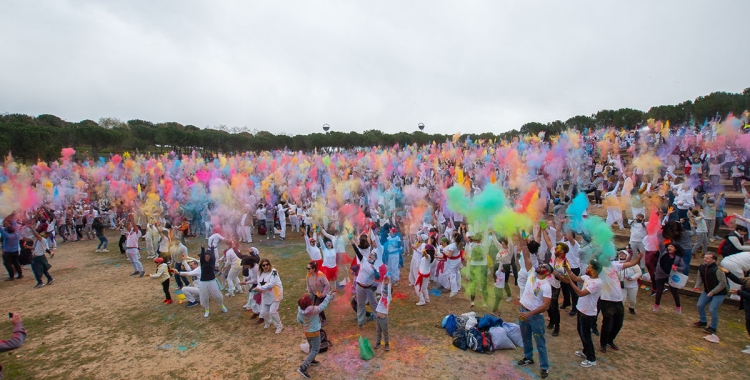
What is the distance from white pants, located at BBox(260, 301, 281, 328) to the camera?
22.1 feet

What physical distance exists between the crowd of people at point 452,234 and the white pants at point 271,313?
32mm

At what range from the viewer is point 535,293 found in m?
4.98

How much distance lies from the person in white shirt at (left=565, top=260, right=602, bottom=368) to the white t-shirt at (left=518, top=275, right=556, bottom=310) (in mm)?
613

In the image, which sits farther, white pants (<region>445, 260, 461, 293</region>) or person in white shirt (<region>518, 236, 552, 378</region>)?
white pants (<region>445, 260, 461, 293</region>)

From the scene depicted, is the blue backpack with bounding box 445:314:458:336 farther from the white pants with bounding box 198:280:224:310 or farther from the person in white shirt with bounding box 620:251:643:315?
the white pants with bounding box 198:280:224:310

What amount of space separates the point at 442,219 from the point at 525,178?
596cm

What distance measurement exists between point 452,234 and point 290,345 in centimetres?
549

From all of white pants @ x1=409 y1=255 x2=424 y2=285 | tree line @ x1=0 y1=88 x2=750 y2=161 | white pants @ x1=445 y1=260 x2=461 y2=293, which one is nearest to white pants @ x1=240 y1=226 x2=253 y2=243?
white pants @ x1=409 y1=255 x2=424 y2=285

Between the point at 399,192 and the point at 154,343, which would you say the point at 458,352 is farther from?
the point at 399,192

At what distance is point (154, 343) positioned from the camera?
666 cm

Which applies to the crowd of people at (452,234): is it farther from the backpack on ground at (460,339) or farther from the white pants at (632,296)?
the backpack on ground at (460,339)

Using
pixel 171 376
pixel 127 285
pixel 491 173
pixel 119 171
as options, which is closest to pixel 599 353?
pixel 171 376

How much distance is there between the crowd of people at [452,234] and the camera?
235 inches

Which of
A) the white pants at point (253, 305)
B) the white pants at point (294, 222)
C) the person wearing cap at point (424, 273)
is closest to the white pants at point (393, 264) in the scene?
the person wearing cap at point (424, 273)
